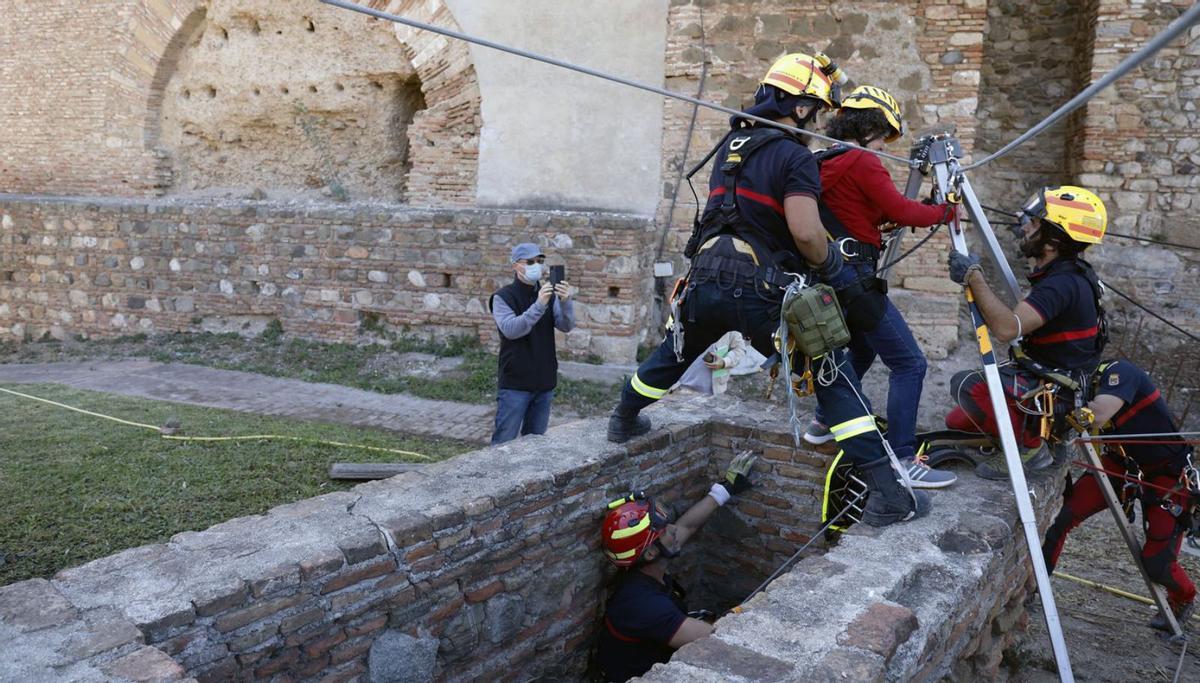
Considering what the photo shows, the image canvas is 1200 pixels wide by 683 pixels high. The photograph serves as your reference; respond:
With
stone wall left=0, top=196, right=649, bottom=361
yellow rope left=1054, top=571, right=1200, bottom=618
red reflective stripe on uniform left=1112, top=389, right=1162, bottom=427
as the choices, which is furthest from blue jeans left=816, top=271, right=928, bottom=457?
stone wall left=0, top=196, right=649, bottom=361

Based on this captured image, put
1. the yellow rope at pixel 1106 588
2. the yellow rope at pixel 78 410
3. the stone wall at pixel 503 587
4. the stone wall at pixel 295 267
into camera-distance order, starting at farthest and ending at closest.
A: 1. the stone wall at pixel 295 267
2. the yellow rope at pixel 78 410
3. the yellow rope at pixel 1106 588
4. the stone wall at pixel 503 587

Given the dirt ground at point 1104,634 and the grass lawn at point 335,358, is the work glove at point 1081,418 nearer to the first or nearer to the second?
the dirt ground at point 1104,634

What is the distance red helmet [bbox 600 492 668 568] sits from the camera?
3.87m

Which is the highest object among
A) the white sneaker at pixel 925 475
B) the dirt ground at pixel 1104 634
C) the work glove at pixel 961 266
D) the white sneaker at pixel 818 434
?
the work glove at pixel 961 266

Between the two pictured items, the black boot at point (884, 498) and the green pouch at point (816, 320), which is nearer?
the green pouch at point (816, 320)

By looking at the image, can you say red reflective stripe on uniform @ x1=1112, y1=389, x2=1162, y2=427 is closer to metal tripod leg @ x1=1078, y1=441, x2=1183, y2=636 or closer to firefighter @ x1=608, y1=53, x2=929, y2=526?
metal tripod leg @ x1=1078, y1=441, x2=1183, y2=636

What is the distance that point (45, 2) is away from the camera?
12172 millimetres

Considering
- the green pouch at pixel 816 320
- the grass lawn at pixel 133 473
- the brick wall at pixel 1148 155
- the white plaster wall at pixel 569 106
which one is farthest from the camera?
the white plaster wall at pixel 569 106

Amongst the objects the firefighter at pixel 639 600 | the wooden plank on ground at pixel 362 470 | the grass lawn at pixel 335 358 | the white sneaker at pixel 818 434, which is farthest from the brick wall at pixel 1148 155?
the wooden plank on ground at pixel 362 470

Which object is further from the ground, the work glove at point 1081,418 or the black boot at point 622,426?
the work glove at point 1081,418

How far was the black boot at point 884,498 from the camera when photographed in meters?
3.46

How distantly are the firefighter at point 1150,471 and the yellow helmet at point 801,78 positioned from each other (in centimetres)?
216

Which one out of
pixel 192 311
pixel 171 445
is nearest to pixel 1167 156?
pixel 171 445

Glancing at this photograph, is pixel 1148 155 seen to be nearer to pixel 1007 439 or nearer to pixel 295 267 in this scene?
Result: pixel 1007 439
